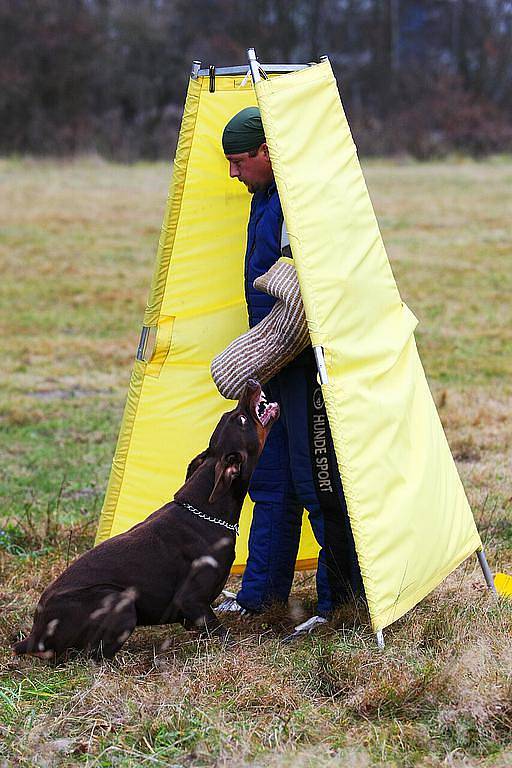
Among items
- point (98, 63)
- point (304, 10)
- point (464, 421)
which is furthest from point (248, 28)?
point (464, 421)

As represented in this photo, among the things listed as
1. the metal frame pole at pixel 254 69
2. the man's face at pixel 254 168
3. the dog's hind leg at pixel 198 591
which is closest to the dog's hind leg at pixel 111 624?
the dog's hind leg at pixel 198 591

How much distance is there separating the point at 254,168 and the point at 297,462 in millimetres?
1212

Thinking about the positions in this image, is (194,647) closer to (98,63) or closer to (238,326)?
(238,326)

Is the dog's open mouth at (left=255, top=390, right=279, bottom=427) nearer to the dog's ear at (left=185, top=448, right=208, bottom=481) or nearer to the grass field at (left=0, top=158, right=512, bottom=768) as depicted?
the dog's ear at (left=185, top=448, right=208, bottom=481)

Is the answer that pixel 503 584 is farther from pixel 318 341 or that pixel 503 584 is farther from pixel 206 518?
pixel 318 341

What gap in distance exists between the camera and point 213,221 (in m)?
4.90

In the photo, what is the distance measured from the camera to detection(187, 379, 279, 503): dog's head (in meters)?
4.12

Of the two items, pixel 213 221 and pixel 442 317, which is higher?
pixel 213 221

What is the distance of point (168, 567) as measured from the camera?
4.08 metres

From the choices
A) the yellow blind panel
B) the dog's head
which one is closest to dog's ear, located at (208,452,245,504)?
the dog's head

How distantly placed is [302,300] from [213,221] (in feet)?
3.59

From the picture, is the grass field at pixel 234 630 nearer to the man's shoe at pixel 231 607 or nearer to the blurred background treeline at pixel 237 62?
the man's shoe at pixel 231 607

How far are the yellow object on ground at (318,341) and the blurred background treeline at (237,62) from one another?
2143cm

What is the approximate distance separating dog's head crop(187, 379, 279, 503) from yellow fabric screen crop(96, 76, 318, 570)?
89 cm
